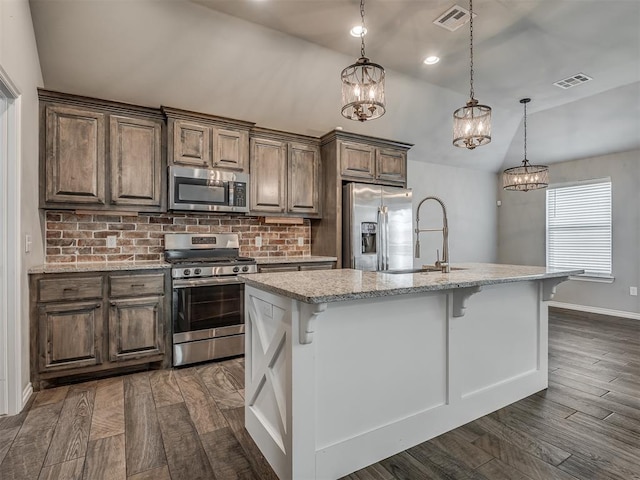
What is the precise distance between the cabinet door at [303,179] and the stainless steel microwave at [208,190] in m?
0.61

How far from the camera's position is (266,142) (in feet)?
13.3

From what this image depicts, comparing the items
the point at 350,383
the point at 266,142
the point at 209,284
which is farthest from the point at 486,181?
the point at 350,383

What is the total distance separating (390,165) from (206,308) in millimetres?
2881

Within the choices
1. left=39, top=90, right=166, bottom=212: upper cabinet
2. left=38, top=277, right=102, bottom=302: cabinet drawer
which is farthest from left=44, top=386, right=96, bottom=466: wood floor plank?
left=39, top=90, right=166, bottom=212: upper cabinet

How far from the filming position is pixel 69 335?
111 inches

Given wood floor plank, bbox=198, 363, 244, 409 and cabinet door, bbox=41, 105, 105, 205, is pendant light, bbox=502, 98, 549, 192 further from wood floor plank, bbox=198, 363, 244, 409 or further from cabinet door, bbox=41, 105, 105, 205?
cabinet door, bbox=41, 105, 105, 205

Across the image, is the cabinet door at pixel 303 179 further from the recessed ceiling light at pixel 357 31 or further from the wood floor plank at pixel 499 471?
the wood floor plank at pixel 499 471

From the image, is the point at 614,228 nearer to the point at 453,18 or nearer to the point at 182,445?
the point at 453,18

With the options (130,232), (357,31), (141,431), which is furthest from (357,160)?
(141,431)

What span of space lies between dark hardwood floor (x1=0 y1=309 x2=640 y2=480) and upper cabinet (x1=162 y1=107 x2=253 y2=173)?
6.82ft

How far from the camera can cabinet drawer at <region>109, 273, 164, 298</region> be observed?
297 centimetres

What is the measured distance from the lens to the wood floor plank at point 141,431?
1831mm

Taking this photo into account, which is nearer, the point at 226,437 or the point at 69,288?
the point at 226,437

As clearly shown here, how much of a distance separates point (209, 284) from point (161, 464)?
1699 millimetres
